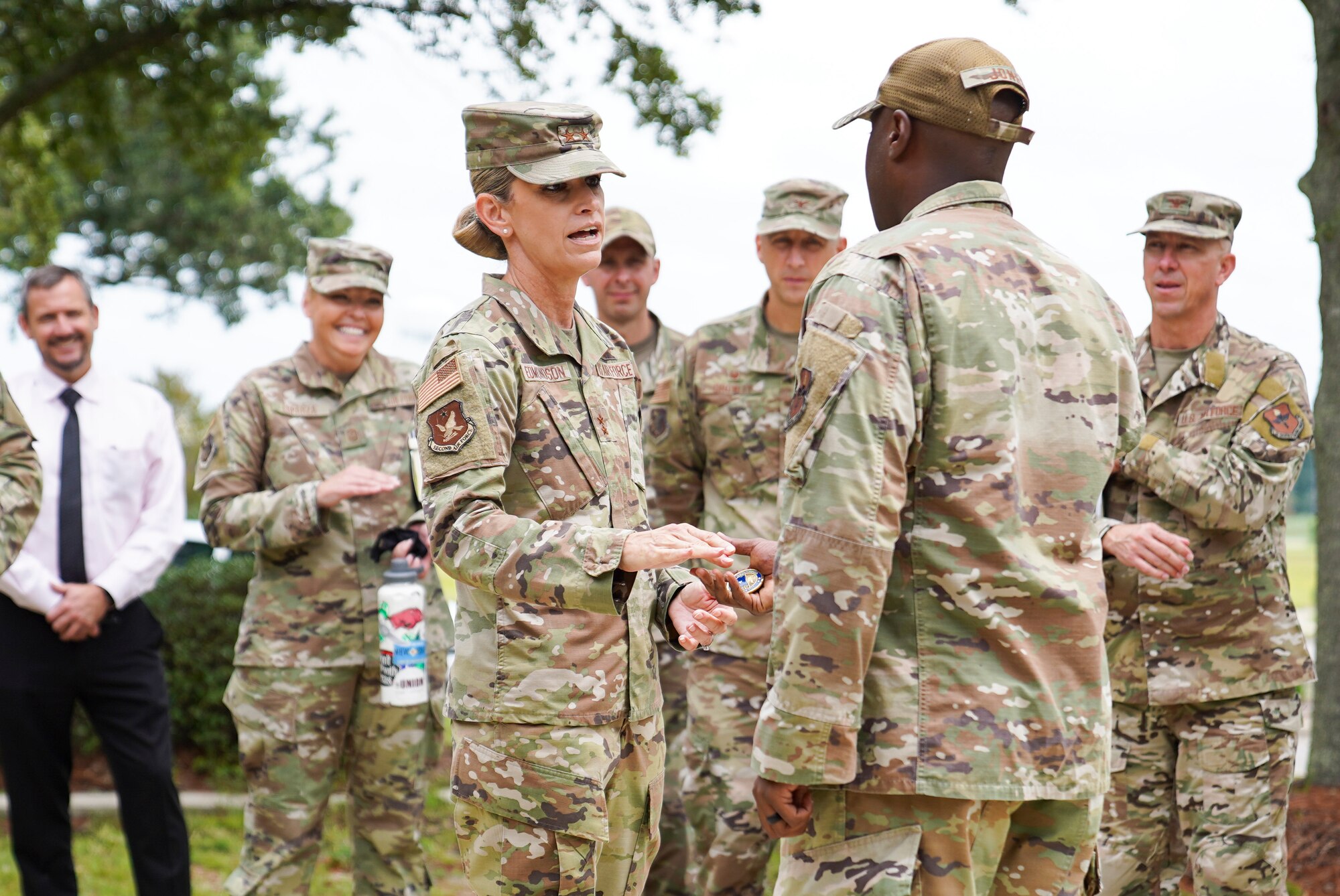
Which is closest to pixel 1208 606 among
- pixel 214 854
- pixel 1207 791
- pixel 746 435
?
pixel 1207 791

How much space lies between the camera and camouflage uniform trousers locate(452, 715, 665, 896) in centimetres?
281

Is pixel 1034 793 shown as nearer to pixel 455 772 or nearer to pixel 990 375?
pixel 990 375

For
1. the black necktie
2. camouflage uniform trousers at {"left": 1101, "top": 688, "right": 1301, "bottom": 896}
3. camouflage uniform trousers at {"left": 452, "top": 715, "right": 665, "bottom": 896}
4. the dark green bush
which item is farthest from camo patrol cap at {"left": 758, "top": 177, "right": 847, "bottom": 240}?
the dark green bush

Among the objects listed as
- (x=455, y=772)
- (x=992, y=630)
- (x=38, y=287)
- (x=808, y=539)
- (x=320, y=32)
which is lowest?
(x=455, y=772)

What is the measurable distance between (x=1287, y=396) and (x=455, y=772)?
3.12m

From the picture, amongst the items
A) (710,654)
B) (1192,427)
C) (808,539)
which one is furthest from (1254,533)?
(808,539)

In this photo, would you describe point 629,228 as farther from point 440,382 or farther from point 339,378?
point 440,382

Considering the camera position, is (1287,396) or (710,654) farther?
(710,654)

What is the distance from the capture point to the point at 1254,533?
4379mm

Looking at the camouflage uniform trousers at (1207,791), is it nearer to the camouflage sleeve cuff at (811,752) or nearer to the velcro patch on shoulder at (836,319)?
the camouflage sleeve cuff at (811,752)

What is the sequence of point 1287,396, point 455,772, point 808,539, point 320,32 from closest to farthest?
point 808,539
point 455,772
point 1287,396
point 320,32

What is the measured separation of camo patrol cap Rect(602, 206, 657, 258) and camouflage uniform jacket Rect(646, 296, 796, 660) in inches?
25.3

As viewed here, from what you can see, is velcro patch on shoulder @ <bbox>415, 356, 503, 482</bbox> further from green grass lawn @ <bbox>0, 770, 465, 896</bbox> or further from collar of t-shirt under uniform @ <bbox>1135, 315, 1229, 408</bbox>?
green grass lawn @ <bbox>0, 770, 465, 896</bbox>

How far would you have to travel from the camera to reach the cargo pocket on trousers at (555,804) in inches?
110
